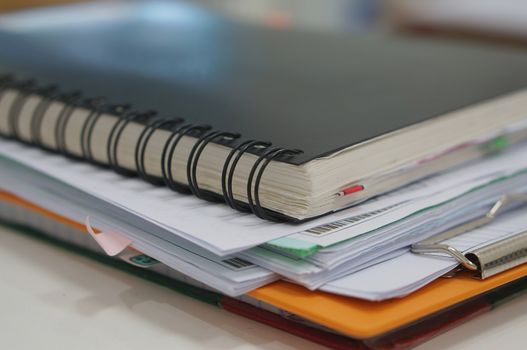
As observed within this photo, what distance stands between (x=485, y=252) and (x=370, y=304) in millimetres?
92

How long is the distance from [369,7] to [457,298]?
167 cm

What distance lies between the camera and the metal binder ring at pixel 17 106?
697 mm

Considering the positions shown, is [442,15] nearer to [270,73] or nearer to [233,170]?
[270,73]

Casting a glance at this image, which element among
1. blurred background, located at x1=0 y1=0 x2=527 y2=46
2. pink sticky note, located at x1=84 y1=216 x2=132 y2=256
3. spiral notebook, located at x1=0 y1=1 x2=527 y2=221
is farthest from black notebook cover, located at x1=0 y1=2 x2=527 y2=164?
blurred background, located at x1=0 y1=0 x2=527 y2=46

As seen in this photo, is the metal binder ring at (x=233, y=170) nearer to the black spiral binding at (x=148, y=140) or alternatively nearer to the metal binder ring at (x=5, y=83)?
the black spiral binding at (x=148, y=140)

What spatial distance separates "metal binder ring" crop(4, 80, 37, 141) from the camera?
0.70m

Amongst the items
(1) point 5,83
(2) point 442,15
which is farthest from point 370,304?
(2) point 442,15

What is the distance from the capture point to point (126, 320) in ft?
1.69

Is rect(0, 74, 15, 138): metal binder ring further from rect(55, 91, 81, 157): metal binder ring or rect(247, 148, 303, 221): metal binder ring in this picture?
rect(247, 148, 303, 221): metal binder ring

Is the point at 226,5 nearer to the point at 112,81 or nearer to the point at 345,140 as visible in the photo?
the point at 112,81

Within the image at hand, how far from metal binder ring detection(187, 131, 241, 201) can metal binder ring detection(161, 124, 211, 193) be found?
15 millimetres

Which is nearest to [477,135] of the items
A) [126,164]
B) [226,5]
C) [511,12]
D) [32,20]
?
[126,164]

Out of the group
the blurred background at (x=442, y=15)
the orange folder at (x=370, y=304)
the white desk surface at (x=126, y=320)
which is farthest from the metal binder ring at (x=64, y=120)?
the blurred background at (x=442, y=15)

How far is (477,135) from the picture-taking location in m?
0.64
